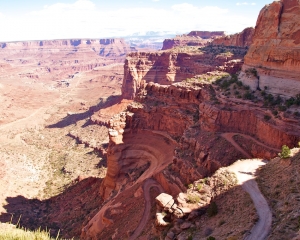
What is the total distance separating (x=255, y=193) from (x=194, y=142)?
12908 mm

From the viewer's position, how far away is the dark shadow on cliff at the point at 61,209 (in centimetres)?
4334

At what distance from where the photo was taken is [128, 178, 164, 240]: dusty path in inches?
1145

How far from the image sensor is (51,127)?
370 feet

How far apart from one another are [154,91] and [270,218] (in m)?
33.5

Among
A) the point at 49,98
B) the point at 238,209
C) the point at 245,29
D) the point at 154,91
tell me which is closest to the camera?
the point at 238,209

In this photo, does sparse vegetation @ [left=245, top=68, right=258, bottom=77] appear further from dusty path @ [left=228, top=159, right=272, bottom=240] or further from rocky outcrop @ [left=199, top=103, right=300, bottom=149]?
dusty path @ [left=228, top=159, right=272, bottom=240]

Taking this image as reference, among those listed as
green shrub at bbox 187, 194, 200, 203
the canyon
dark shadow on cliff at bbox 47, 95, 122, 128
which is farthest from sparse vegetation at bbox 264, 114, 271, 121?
dark shadow on cliff at bbox 47, 95, 122, 128

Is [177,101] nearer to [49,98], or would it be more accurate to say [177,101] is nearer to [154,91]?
[154,91]

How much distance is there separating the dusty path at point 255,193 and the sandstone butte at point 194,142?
0.38 feet

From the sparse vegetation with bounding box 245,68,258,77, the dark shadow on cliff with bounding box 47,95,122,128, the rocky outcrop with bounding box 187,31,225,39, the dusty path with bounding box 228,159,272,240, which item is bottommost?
the dark shadow on cliff with bounding box 47,95,122,128

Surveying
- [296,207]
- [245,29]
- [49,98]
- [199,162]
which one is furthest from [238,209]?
[49,98]

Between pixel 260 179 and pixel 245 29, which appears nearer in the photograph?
pixel 260 179

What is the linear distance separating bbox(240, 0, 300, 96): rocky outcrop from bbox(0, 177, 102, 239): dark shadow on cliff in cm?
2844

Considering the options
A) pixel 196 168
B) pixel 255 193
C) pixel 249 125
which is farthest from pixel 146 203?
pixel 255 193
